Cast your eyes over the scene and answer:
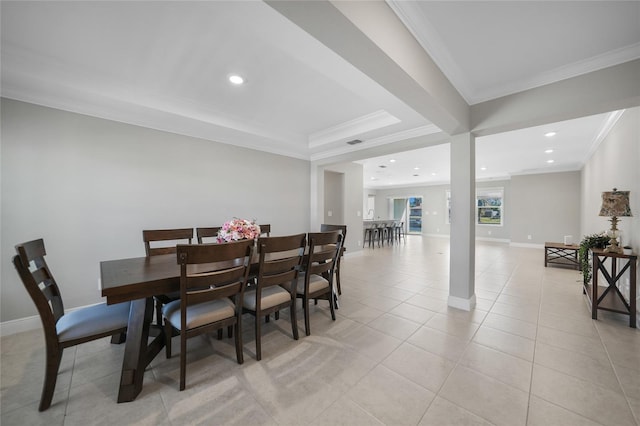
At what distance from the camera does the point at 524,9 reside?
159 centimetres

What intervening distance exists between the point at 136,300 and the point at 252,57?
219cm

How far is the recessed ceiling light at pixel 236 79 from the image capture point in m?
2.42

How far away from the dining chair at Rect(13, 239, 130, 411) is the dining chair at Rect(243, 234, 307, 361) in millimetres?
910

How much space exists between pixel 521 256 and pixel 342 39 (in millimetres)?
7730

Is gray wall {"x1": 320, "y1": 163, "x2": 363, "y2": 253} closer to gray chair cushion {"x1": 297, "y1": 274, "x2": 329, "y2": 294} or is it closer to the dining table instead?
gray chair cushion {"x1": 297, "y1": 274, "x2": 329, "y2": 294}

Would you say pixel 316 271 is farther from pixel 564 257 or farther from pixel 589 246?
pixel 564 257

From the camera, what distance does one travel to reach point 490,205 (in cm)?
963

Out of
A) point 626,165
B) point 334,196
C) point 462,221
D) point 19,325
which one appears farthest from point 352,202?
point 19,325

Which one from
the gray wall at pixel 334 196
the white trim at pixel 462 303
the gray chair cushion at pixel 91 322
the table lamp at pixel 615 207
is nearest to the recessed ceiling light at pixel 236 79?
the gray chair cushion at pixel 91 322

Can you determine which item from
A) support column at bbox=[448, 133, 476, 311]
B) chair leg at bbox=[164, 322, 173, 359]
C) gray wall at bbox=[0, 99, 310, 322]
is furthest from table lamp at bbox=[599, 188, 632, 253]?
gray wall at bbox=[0, 99, 310, 322]

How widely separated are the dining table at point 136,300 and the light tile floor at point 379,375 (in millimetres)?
122

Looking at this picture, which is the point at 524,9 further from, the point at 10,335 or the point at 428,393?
the point at 10,335

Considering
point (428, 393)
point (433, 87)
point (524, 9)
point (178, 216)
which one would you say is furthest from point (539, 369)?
point (178, 216)

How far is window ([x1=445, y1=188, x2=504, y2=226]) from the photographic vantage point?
30.8 feet
